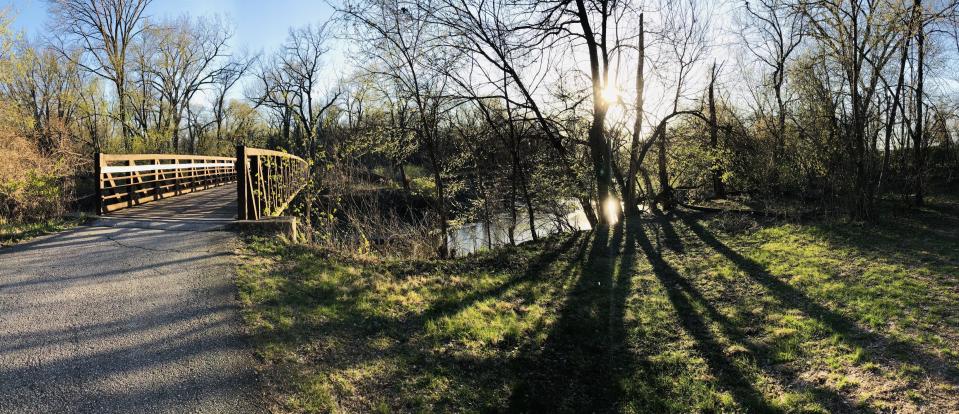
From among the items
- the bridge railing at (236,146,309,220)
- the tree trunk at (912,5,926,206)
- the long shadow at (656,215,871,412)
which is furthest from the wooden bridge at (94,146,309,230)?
the tree trunk at (912,5,926,206)

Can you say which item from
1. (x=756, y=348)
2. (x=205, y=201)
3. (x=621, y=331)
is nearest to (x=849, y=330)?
(x=756, y=348)

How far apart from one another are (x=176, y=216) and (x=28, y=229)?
2.47 m

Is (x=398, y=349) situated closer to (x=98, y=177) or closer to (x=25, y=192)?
(x=98, y=177)

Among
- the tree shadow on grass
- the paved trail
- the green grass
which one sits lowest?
the tree shadow on grass

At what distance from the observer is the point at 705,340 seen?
17.7 ft

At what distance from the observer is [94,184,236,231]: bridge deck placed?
8.36 m

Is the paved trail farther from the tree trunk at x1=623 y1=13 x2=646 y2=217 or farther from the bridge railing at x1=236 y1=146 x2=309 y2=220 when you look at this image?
the tree trunk at x1=623 y1=13 x2=646 y2=217

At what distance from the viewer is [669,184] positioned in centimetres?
1692

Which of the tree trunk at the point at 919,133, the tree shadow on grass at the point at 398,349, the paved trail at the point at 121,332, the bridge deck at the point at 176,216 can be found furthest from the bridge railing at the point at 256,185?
the tree trunk at the point at 919,133

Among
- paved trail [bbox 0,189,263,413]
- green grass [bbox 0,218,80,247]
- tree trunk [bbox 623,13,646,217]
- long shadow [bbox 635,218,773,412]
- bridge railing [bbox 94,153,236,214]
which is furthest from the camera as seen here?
tree trunk [bbox 623,13,646,217]

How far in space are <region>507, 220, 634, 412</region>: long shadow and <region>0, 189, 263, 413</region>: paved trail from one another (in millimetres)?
2329

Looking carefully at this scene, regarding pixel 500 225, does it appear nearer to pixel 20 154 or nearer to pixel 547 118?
pixel 547 118

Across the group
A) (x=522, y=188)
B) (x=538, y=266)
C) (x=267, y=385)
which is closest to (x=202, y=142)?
(x=522, y=188)

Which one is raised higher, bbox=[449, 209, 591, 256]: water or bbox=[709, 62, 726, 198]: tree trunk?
bbox=[709, 62, 726, 198]: tree trunk
